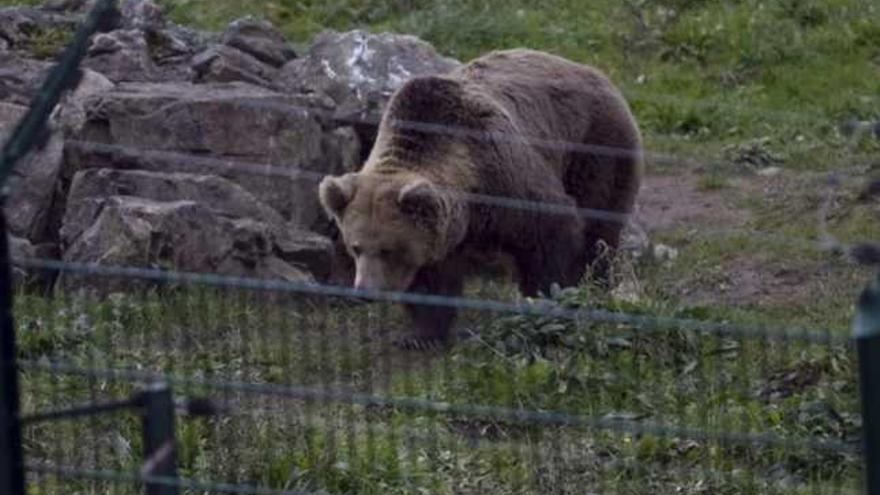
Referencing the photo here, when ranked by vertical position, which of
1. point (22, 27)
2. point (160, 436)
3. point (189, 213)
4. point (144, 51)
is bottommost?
point (22, 27)

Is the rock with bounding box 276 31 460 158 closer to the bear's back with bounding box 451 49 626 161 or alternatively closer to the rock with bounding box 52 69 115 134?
the bear's back with bounding box 451 49 626 161

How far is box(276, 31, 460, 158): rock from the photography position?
32.2 ft

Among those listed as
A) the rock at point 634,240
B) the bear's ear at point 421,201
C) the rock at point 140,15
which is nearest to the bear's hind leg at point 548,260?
the bear's ear at point 421,201

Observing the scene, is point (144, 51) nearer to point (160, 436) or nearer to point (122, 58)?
point (122, 58)

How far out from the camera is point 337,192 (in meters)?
8.12

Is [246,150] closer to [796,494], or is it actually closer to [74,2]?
[74,2]

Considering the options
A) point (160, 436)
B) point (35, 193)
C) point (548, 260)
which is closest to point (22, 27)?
point (35, 193)

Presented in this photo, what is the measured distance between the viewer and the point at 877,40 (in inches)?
501

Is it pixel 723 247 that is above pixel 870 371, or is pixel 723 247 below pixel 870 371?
below

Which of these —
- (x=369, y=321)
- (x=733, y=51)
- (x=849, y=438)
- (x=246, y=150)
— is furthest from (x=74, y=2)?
(x=849, y=438)

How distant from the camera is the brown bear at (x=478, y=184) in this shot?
26.8ft

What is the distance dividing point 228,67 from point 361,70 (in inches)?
26.0

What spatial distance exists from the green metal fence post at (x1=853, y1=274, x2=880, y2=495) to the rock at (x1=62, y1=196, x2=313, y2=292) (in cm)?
564

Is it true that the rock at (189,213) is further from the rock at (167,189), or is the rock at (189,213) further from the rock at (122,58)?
the rock at (122,58)
